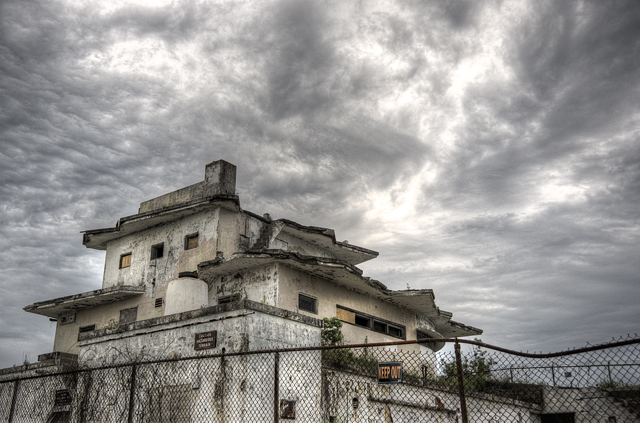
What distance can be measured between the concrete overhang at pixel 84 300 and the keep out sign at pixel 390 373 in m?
14.6

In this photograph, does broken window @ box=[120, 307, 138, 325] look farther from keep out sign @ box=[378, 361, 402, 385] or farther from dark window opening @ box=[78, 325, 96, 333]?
keep out sign @ box=[378, 361, 402, 385]

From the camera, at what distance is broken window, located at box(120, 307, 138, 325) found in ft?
66.8

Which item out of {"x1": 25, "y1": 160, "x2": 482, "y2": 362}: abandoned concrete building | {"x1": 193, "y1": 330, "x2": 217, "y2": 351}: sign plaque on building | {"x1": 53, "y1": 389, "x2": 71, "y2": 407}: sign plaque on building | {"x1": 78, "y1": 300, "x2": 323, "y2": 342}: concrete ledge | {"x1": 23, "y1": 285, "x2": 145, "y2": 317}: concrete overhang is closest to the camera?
{"x1": 78, "y1": 300, "x2": 323, "y2": 342}: concrete ledge

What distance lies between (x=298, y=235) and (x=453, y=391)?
880 cm

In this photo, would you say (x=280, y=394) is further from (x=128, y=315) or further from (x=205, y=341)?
(x=128, y=315)

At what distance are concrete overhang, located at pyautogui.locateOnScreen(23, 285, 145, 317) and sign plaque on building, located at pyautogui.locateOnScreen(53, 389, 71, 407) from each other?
20.6ft

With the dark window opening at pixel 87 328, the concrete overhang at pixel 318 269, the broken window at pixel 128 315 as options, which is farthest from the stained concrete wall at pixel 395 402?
the dark window opening at pixel 87 328

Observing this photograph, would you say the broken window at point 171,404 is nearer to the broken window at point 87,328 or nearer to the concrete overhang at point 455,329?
the broken window at point 87,328

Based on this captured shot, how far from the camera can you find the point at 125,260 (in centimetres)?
2205

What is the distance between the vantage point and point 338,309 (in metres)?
18.0

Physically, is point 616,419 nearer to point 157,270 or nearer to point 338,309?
point 338,309

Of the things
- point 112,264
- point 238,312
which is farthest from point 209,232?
point 238,312

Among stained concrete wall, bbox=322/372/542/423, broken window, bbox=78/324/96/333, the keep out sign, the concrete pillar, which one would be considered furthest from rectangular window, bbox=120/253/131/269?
the keep out sign

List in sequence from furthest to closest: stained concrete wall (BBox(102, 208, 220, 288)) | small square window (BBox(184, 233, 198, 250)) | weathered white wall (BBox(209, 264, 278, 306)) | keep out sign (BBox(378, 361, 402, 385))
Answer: small square window (BBox(184, 233, 198, 250)) < stained concrete wall (BBox(102, 208, 220, 288)) < weathered white wall (BBox(209, 264, 278, 306)) < keep out sign (BBox(378, 361, 402, 385))
